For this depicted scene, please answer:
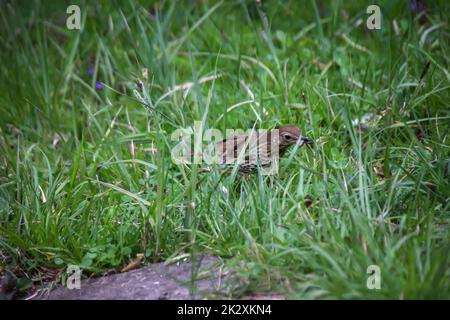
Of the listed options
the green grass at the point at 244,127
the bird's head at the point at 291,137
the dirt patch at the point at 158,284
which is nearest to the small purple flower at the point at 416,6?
the green grass at the point at 244,127

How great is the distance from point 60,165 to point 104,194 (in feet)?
2.72

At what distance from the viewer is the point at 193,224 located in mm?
3729

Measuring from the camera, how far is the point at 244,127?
4918 mm

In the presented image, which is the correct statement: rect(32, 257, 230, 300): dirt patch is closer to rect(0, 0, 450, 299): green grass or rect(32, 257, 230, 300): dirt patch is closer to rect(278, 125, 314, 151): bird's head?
rect(0, 0, 450, 299): green grass

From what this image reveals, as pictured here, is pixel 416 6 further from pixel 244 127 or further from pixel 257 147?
pixel 257 147

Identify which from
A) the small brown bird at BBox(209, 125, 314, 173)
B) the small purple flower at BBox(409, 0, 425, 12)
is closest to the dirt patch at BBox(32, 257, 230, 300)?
the small brown bird at BBox(209, 125, 314, 173)

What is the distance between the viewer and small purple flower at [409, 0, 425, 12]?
539 centimetres

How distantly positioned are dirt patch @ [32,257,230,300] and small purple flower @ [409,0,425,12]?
2.93 metres

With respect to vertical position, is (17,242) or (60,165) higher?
(60,165)

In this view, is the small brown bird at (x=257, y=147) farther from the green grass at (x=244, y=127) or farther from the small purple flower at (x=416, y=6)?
the small purple flower at (x=416, y=6)

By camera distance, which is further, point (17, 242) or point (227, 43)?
point (227, 43)
